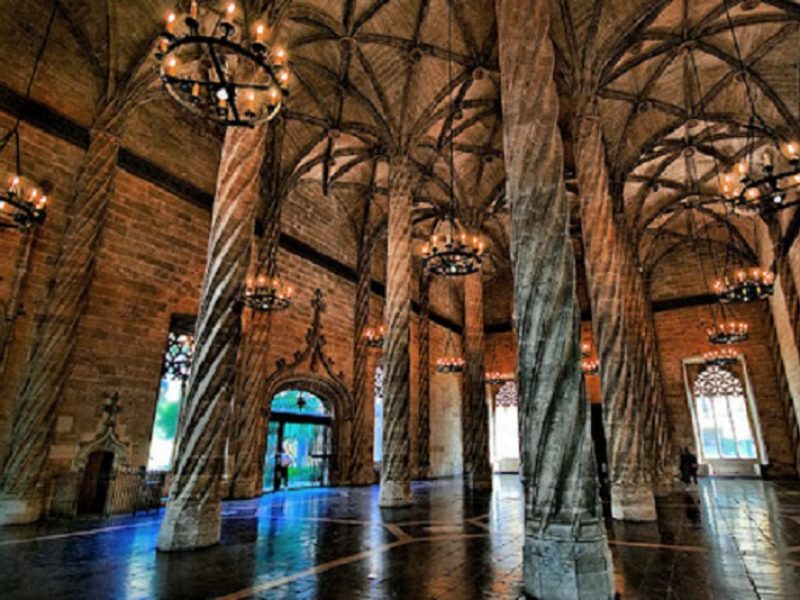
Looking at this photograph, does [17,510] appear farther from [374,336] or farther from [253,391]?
[374,336]

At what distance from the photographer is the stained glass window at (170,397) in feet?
40.7

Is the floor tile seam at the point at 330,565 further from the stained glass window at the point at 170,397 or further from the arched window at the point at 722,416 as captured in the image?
the arched window at the point at 722,416

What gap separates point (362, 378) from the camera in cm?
1839

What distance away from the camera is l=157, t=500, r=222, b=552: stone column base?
235 inches

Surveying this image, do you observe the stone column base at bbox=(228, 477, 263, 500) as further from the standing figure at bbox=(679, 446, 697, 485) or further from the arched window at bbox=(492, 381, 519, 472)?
the arched window at bbox=(492, 381, 519, 472)

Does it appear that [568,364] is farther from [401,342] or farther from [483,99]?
[483,99]

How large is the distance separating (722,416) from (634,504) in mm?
17409

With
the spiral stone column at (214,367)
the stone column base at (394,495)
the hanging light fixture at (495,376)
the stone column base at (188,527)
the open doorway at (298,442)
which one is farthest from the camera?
the hanging light fixture at (495,376)

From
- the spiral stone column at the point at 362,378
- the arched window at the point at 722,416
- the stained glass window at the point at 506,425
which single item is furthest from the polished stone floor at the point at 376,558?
the stained glass window at the point at 506,425

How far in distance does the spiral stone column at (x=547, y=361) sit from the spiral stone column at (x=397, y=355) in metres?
6.38

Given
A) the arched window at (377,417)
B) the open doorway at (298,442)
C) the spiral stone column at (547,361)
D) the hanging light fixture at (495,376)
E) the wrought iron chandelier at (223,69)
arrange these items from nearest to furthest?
1. the spiral stone column at (547,361)
2. the wrought iron chandelier at (223,69)
3. the open doorway at (298,442)
4. the arched window at (377,417)
5. the hanging light fixture at (495,376)

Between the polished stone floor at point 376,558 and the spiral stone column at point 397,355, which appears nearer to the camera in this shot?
the polished stone floor at point 376,558

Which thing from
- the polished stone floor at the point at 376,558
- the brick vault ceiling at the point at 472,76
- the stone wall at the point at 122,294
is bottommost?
the polished stone floor at the point at 376,558

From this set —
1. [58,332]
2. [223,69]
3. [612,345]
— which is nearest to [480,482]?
[612,345]
